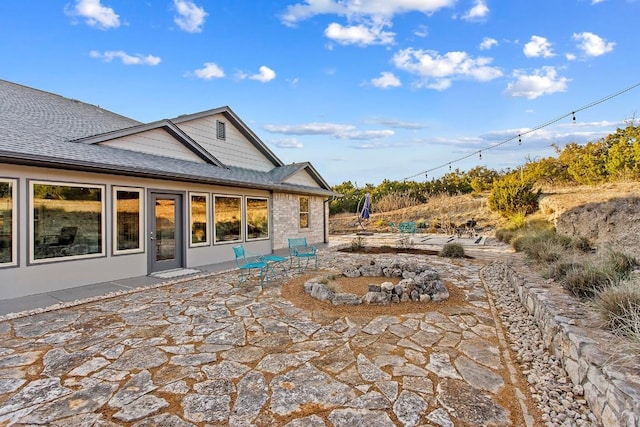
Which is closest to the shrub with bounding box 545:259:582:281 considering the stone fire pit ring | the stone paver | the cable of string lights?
the stone paver

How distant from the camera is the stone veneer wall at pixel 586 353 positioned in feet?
6.68

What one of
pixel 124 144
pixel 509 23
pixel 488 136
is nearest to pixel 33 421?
pixel 124 144

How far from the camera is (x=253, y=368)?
10.2 ft

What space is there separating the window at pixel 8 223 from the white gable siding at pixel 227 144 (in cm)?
549

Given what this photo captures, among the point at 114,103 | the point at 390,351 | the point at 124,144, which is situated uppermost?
the point at 114,103

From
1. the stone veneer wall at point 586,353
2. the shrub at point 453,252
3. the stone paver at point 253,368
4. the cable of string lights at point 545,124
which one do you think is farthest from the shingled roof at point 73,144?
the cable of string lights at point 545,124

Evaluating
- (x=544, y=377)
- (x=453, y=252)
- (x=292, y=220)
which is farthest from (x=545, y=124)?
(x=544, y=377)

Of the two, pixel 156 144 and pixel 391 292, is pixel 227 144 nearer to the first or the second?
pixel 156 144

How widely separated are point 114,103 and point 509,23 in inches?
622

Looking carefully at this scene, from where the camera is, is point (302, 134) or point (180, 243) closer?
point (180, 243)

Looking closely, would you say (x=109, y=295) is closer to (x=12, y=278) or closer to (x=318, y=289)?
(x=12, y=278)

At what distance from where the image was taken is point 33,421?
7.64 feet

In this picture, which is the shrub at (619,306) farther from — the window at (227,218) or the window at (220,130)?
the window at (220,130)

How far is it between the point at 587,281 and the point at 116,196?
8.69 meters
